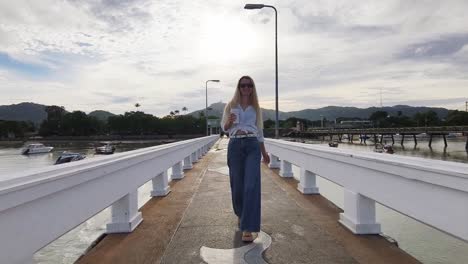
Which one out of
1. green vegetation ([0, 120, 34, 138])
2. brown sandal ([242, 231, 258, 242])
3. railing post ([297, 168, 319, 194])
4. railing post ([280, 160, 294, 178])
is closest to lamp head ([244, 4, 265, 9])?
railing post ([280, 160, 294, 178])

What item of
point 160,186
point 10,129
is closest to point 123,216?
point 160,186

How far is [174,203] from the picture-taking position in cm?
741

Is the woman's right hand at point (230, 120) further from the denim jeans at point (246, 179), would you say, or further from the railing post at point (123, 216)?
the railing post at point (123, 216)

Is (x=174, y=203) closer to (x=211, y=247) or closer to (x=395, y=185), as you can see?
(x=211, y=247)

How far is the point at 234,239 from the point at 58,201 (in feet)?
7.82

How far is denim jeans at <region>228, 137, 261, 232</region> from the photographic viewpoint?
4777 mm

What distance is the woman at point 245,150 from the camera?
479 cm

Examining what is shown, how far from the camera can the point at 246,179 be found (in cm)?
486

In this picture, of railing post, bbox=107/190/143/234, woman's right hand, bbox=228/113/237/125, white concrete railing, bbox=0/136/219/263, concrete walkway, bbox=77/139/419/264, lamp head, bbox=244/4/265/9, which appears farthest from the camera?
lamp head, bbox=244/4/265/9

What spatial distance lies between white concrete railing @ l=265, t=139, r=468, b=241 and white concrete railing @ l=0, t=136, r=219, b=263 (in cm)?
273

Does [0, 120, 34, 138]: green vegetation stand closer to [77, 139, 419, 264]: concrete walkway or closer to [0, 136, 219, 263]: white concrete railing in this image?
[77, 139, 419, 264]: concrete walkway

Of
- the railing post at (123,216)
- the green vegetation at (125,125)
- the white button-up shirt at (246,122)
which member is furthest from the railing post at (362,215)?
the green vegetation at (125,125)

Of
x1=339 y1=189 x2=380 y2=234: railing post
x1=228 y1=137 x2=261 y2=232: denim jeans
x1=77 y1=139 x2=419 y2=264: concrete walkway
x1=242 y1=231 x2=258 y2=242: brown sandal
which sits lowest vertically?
x1=77 y1=139 x2=419 y2=264: concrete walkway

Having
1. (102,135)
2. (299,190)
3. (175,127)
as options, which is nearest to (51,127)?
(102,135)
